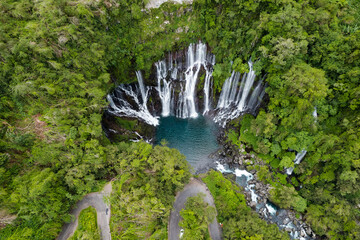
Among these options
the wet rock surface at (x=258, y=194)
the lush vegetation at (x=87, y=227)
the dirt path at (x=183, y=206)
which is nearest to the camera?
the lush vegetation at (x=87, y=227)

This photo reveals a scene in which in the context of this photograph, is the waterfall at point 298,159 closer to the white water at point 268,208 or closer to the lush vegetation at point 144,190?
the white water at point 268,208

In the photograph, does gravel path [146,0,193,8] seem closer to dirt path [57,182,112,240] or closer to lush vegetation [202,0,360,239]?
lush vegetation [202,0,360,239]

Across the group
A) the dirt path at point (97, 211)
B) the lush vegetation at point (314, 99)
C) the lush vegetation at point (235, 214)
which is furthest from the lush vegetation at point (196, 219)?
the lush vegetation at point (314, 99)

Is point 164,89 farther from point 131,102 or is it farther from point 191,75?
point 131,102

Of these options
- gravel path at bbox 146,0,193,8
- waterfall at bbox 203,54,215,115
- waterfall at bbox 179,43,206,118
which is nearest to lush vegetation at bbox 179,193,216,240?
waterfall at bbox 179,43,206,118

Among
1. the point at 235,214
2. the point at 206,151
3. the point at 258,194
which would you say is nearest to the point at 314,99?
the point at 258,194

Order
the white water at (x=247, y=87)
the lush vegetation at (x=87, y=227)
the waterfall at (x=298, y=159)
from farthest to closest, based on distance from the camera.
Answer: the white water at (x=247, y=87)
the waterfall at (x=298, y=159)
the lush vegetation at (x=87, y=227)

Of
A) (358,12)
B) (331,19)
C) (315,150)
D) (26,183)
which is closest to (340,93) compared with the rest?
(315,150)
